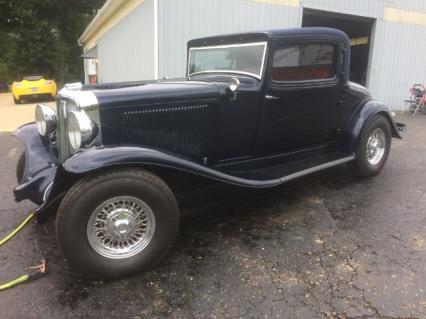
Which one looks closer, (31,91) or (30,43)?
(31,91)

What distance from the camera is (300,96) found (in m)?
3.90

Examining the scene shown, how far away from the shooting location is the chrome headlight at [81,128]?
2.80m

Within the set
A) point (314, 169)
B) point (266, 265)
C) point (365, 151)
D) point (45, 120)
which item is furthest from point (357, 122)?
point (45, 120)

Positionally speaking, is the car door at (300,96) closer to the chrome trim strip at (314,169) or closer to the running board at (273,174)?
the running board at (273,174)

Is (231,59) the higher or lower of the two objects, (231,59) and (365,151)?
the higher

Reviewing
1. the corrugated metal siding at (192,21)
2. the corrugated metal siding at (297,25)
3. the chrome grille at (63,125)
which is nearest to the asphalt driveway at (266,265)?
the chrome grille at (63,125)

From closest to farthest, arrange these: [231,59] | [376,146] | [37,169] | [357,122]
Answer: [37,169] → [231,59] → [357,122] → [376,146]

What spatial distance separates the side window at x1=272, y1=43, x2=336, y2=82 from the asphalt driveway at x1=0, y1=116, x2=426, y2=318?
133 cm

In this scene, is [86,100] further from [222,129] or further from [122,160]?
[222,129]

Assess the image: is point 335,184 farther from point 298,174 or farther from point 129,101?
point 129,101

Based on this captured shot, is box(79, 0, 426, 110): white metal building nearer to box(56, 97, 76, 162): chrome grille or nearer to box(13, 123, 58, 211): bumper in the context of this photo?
box(13, 123, 58, 211): bumper

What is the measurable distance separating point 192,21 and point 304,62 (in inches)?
193

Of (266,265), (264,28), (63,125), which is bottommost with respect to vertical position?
(266,265)

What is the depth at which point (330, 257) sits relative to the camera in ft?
9.95
